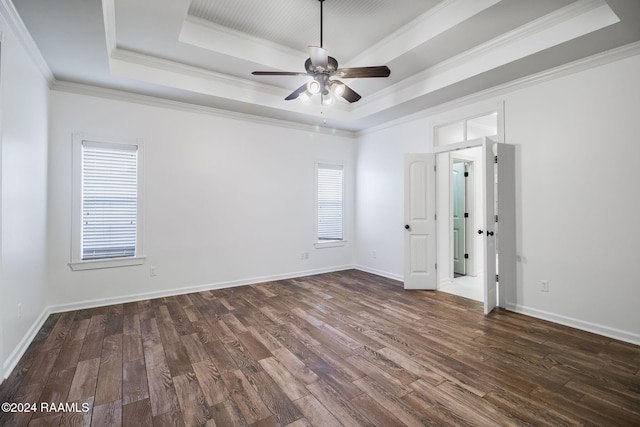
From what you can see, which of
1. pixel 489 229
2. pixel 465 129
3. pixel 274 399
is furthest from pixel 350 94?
pixel 274 399

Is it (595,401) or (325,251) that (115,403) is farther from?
(325,251)

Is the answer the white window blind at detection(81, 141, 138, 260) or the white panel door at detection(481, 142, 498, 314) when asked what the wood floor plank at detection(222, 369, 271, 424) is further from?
the white panel door at detection(481, 142, 498, 314)

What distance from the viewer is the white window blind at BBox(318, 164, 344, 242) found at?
596cm

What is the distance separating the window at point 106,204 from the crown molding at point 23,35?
85cm

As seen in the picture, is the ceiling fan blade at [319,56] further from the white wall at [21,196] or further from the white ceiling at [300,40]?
the white wall at [21,196]

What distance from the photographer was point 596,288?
3.10 metres

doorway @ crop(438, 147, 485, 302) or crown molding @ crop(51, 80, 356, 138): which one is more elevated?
crown molding @ crop(51, 80, 356, 138)

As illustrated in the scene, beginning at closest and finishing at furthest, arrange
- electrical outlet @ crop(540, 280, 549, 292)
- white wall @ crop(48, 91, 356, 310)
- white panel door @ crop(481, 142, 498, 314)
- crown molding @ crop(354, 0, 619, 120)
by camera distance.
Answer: crown molding @ crop(354, 0, 619, 120), electrical outlet @ crop(540, 280, 549, 292), white panel door @ crop(481, 142, 498, 314), white wall @ crop(48, 91, 356, 310)

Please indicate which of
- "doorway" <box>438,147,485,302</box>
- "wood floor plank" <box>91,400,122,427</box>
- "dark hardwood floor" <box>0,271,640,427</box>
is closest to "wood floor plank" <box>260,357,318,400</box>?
"dark hardwood floor" <box>0,271,640,427</box>

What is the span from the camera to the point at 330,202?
6.08 meters

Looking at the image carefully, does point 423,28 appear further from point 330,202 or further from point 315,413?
point 315,413

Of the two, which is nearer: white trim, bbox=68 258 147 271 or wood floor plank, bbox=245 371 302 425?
wood floor plank, bbox=245 371 302 425

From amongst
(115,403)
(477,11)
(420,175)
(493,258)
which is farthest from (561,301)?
(115,403)

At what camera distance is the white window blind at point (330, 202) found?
235 inches
